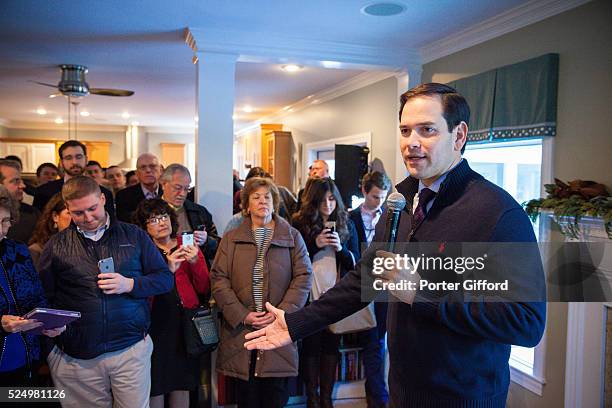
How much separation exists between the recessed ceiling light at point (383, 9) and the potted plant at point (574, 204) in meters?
1.40

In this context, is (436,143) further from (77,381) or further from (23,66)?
(23,66)

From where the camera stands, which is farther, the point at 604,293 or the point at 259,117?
the point at 259,117

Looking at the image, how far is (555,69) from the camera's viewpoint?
273 centimetres

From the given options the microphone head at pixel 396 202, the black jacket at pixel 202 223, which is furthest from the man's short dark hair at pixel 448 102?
the black jacket at pixel 202 223

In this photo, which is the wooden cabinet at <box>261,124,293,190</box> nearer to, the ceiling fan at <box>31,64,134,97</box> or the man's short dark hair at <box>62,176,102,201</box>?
the ceiling fan at <box>31,64,134,97</box>

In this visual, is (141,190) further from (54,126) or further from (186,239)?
(54,126)

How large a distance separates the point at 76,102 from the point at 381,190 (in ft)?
19.9

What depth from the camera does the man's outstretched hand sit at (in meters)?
1.41

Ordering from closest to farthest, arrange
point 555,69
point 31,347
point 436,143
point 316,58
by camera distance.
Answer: point 436,143
point 31,347
point 555,69
point 316,58

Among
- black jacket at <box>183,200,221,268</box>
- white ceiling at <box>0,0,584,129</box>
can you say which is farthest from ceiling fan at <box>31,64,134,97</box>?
black jacket at <box>183,200,221,268</box>

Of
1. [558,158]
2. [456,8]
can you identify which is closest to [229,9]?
[456,8]

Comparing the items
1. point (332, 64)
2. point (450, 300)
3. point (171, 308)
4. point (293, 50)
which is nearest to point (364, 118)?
point (332, 64)

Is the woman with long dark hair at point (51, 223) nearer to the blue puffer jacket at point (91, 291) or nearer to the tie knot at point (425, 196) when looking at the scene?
the blue puffer jacket at point (91, 291)

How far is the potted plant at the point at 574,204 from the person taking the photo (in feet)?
7.46
